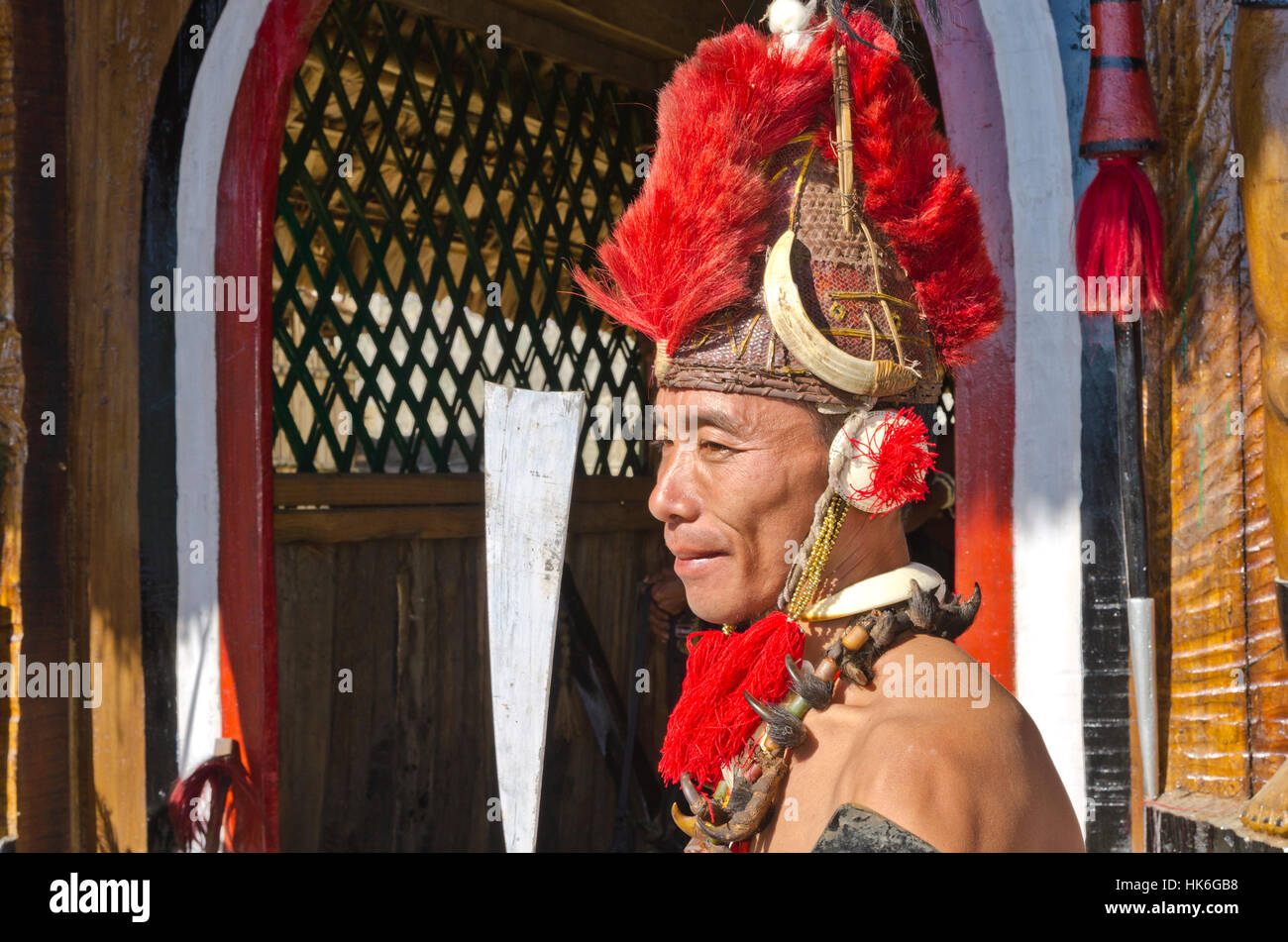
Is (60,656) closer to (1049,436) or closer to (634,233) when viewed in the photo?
(634,233)

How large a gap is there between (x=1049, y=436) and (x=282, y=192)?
241 cm

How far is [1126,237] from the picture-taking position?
1.76 meters

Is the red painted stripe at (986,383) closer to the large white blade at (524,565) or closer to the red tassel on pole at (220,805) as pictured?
the large white blade at (524,565)

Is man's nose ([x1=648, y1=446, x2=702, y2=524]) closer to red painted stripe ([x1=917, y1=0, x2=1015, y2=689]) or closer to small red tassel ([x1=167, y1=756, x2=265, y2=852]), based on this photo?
red painted stripe ([x1=917, y1=0, x2=1015, y2=689])

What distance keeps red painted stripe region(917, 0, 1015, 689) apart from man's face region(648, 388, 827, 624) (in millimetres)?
708

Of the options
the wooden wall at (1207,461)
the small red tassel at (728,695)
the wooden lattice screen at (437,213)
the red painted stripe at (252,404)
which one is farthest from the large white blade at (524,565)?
the wooden lattice screen at (437,213)

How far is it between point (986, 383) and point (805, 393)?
76 centimetres

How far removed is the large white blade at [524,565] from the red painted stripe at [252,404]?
2.61 feet

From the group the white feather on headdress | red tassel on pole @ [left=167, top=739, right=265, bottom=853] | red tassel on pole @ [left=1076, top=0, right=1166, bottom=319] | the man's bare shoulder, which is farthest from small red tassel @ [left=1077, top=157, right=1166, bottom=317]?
red tassel on pole @ [left=167, top=739, right=265, bottom=853]

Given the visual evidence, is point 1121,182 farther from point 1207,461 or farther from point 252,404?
point 252,404

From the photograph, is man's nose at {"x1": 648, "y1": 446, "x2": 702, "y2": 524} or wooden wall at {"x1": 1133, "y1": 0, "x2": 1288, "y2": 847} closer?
man's nose at {"x1": 648, "y1": 446, "x2": 702, "y2": 524}

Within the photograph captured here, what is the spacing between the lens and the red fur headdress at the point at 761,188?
1.32 m

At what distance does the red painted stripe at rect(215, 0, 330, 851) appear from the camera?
251cm
